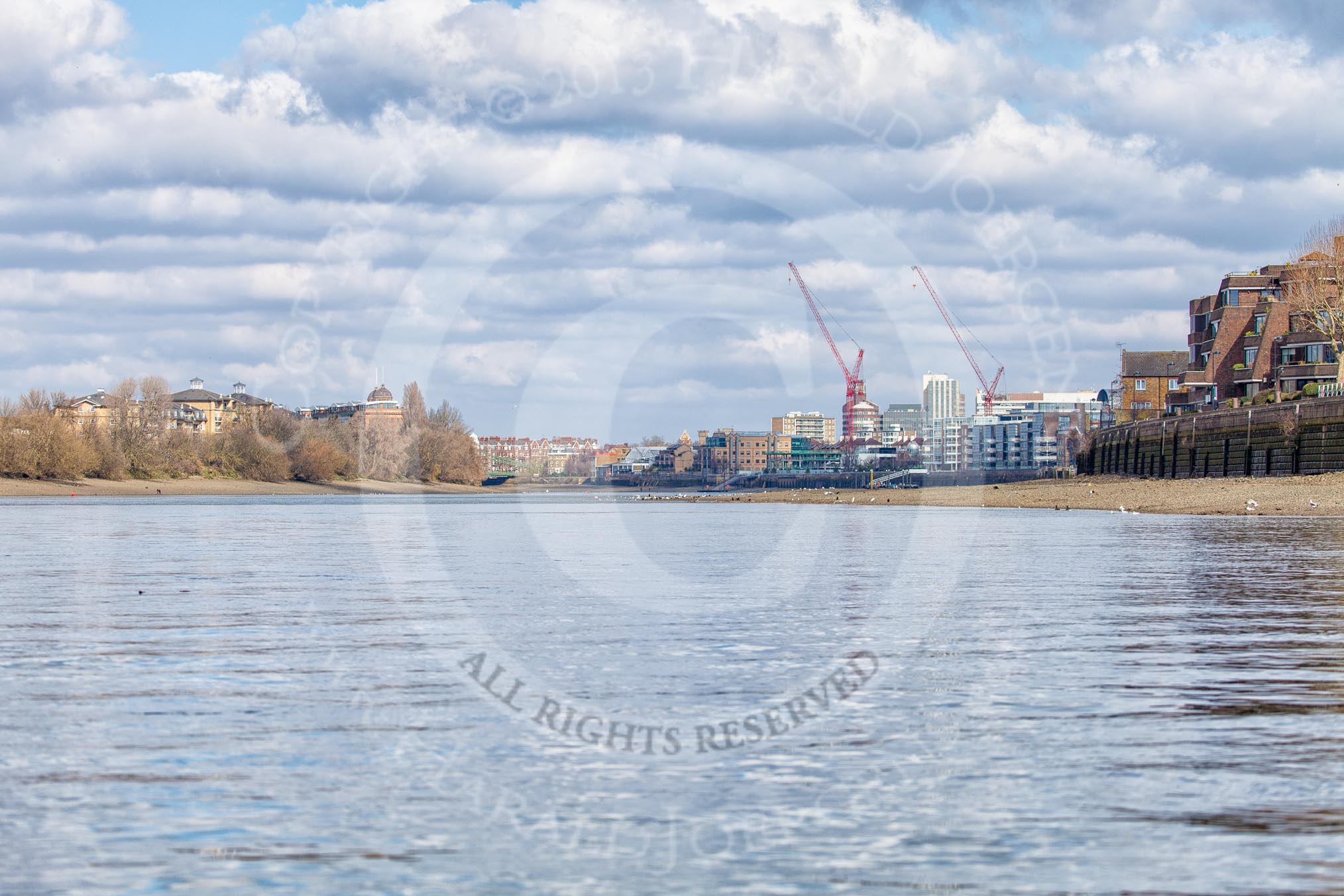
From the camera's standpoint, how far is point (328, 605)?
30.5m

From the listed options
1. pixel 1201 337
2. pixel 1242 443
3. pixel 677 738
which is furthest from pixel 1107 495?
pixel 677 738

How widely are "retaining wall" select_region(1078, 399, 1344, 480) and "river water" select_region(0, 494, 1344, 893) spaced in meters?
50.5

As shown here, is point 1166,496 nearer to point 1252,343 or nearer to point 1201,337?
point 1252,343

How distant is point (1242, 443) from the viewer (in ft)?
307

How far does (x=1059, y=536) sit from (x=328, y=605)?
37.4m

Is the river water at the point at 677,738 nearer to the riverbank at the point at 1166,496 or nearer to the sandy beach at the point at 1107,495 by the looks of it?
the riverbank at the point at 1166,496

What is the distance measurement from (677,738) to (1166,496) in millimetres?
79967

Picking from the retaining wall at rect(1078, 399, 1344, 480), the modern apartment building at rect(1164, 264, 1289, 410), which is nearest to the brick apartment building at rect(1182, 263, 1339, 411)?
the modern apartment building at rect(1164, 264, 1289, 410)

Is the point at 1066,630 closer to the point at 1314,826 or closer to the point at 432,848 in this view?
the point at 1314,826

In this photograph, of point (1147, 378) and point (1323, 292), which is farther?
point (1147, 378)

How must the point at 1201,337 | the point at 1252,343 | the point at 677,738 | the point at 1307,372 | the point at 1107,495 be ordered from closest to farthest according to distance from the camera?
the point at 677,738, the point at 1107,495, the point at 1307,372, the point at 1252,343, the point at 1201,337

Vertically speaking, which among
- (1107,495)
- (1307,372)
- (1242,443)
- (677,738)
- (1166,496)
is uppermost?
(1307,372)

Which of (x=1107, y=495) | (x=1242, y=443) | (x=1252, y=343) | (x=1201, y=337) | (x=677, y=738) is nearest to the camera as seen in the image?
(x=677, y=738)

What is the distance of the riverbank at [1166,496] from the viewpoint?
74.5 metres
